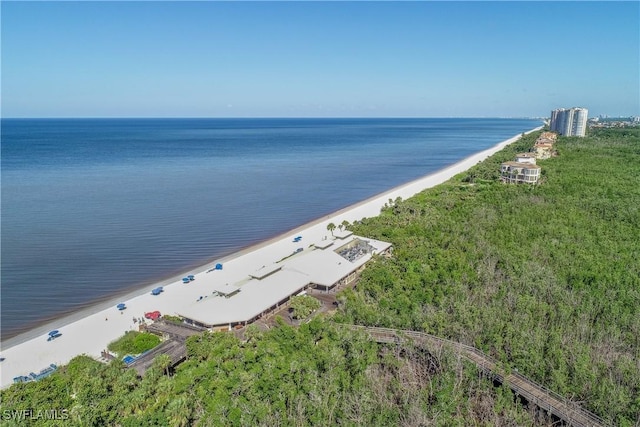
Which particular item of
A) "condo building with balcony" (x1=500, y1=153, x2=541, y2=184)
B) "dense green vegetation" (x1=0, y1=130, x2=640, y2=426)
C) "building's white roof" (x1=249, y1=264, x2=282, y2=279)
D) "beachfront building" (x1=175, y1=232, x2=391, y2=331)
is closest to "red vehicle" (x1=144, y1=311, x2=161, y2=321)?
"beachfront building" (x1=175, y1=232, x2=391, y2=331)

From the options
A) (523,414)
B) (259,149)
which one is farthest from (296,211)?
(259,149)

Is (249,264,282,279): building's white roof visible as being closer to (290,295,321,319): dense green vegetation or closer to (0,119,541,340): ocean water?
(290,295,321,319): dense green vegetation

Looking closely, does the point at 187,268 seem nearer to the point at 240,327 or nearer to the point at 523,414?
the point at 240,327

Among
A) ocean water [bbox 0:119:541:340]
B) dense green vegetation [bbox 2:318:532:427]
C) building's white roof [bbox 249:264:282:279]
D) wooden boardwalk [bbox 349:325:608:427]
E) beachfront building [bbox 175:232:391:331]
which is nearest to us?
dense green vegetation [bbox 2:318:532:427]

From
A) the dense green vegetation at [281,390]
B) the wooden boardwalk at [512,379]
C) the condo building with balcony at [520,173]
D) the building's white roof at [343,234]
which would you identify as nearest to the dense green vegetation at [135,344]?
the dense green vegetation at [281,390]

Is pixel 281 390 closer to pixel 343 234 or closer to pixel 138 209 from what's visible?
pixel 343 234

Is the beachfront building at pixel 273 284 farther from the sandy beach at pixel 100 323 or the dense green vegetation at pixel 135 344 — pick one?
the dense green vegetation at pixel 135 344

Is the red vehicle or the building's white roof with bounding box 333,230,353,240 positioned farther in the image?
the building's white roof with bounding box 333,230,353,240
